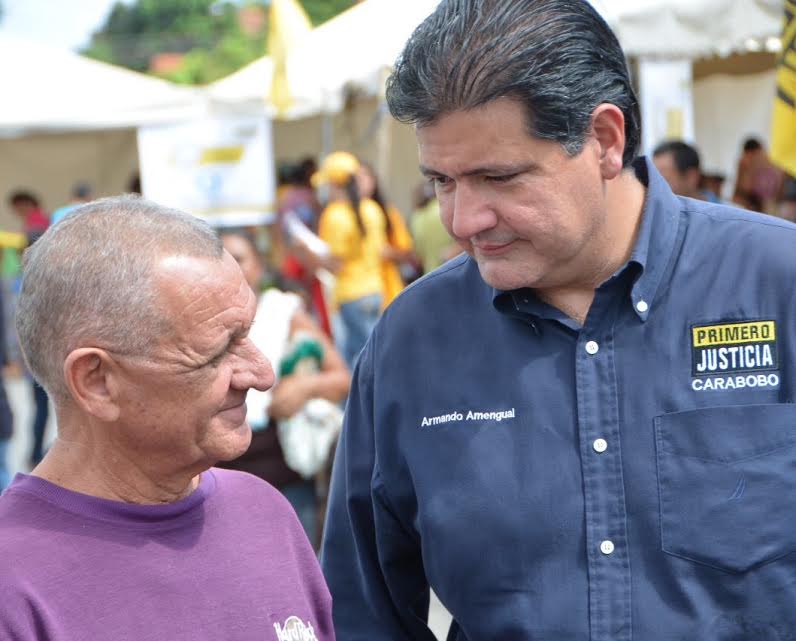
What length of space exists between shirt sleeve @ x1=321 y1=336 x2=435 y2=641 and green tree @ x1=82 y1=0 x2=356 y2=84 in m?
46.2

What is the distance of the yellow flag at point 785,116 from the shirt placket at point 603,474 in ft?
8.87

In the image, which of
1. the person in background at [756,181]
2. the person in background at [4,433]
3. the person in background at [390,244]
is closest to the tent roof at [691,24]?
the person in background at [756,181]

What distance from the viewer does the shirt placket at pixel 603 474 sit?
207cm

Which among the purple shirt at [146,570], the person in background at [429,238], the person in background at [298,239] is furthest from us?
the person in background at [298,239]

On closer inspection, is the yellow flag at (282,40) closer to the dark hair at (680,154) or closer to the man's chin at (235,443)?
the dark hair at (680,154)

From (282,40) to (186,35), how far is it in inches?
2173

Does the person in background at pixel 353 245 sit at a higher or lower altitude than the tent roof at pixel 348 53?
lower

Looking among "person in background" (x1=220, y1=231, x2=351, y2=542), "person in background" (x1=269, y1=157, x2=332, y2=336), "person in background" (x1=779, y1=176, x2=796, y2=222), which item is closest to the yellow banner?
"person in background" (x1=220, y1=231, x2=351, y2=542)

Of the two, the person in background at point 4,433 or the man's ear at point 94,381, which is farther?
the person in background at point 4,433

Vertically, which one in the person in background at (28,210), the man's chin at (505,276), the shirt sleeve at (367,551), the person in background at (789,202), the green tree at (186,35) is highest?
the man's chin at (505,276)

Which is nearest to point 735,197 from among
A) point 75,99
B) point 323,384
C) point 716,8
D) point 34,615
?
point 716,8

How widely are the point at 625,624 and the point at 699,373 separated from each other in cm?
45

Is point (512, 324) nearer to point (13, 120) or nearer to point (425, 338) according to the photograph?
point (425, 338)

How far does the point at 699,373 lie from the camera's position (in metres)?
2.12
